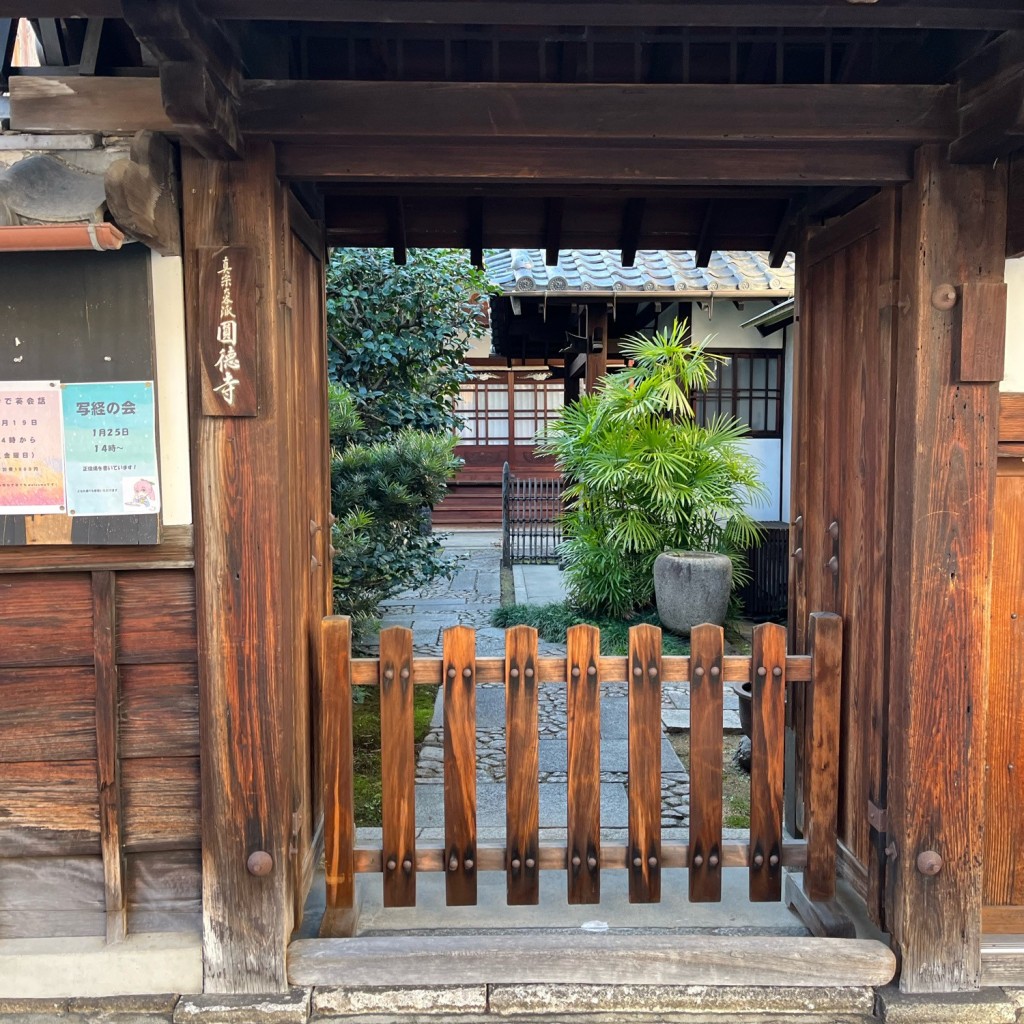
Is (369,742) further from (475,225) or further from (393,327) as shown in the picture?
(393,327)

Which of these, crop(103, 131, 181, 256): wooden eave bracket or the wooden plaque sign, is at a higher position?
crop(103, 131, 181, 256): wooden eave bracket

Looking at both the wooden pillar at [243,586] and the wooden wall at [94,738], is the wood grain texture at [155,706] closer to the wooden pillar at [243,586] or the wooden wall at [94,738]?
the wooden wall at [94,738]

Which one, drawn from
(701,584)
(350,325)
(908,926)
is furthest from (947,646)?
(350,325)

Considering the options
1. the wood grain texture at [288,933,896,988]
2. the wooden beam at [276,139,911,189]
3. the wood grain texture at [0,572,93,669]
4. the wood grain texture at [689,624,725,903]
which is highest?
the wooden beam at [276,139,911,189]

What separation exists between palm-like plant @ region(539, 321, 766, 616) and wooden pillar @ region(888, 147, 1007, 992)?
5.46 m

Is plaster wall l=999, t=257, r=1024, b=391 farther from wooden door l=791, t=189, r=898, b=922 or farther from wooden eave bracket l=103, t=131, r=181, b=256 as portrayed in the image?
wooden eave bracket l=103, t=131, r=181, b=256

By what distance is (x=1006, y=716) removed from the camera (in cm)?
273

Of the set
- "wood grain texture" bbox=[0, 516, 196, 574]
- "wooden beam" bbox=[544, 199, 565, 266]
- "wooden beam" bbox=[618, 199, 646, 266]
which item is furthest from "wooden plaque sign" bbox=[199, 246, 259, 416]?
"wooden beam" bbox=[618, 199, 646, 266]

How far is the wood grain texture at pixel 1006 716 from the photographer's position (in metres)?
2.69

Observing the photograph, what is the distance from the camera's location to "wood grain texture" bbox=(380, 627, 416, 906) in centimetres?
282

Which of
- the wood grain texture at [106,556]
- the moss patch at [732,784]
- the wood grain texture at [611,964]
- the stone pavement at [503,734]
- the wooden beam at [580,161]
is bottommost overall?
the moss patch at [732,784]

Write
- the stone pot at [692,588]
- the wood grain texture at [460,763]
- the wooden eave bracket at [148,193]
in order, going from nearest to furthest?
the wooden eave bracket at [148,193] → the wood grain texture at [460,763] → the stone pot at [692,588]

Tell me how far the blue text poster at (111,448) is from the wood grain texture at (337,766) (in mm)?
747

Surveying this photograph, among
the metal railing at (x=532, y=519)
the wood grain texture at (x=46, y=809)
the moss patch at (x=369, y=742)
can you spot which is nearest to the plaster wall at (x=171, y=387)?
the wood grain texture at (x=46, y=809)
